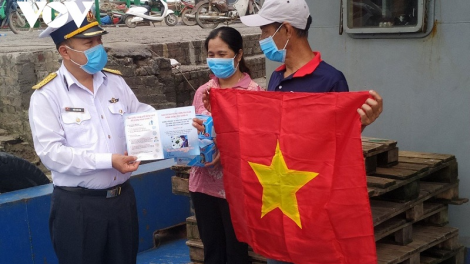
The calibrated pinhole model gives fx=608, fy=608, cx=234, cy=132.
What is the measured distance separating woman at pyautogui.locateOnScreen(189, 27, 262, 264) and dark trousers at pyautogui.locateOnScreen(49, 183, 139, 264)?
50 centimetres

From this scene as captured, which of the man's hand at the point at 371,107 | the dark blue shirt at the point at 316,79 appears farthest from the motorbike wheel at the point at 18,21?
the man's hand at the point at 371,107

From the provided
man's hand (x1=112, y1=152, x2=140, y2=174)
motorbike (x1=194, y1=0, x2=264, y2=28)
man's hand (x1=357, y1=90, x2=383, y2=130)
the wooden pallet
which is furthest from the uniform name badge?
motorbike (x1=194, y1=0, x2=264, y2=28)

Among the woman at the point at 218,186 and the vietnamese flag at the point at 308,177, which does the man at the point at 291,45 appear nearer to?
the vietnamese flag at the point at 308,177

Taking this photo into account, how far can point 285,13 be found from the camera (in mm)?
3145

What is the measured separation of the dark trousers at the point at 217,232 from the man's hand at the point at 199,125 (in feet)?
1.64

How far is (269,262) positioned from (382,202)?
1.08m

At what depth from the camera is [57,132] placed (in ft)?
10.7

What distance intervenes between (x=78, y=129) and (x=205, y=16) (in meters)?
18.2

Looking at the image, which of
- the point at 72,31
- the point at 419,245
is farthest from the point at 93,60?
the point at 419,245

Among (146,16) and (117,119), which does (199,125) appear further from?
(146,16)

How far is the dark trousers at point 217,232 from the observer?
3.81 metres

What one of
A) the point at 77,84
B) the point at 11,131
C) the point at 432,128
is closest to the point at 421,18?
the point at 432,128

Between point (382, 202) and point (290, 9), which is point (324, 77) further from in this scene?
point (382, 202)

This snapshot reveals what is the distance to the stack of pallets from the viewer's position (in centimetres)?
391
